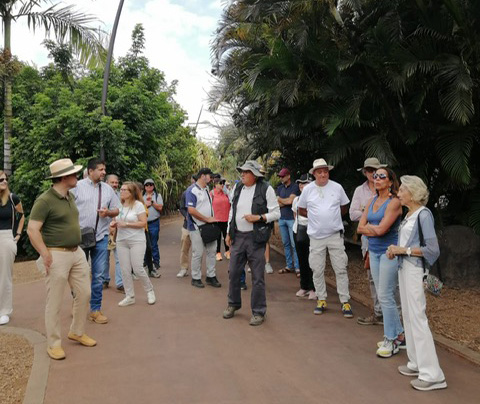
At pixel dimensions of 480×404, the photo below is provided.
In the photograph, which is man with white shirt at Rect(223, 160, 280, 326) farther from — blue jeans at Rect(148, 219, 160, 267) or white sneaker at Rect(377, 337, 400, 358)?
blue jeans at Rect(148, 219, 160, 267)

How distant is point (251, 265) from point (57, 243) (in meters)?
2.36

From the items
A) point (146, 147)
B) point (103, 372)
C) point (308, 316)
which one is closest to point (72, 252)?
point (103, 372)

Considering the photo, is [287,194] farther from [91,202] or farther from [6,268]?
[6,268]

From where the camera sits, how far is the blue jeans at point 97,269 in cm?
A: 586

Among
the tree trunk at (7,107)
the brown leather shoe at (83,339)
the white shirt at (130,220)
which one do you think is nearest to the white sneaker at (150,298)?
the white shirt at (130,220)

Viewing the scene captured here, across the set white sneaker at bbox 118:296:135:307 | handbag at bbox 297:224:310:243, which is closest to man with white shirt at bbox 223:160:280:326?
handbag at bbox 297:224:310:243

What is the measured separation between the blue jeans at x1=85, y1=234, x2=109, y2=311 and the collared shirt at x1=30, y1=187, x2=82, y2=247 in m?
1.07

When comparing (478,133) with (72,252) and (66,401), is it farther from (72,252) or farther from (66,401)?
(66,401)

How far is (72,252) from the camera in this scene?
488 centimetres

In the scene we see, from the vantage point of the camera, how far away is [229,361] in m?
4.65

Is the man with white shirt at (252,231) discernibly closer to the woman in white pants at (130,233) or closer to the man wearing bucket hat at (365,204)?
the man wearing bucket hat at (365,204)

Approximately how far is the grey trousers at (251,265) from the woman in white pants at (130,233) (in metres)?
1.32

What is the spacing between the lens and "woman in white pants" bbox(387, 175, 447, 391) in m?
4.04

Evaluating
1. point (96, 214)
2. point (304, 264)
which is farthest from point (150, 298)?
point (304, 264)
